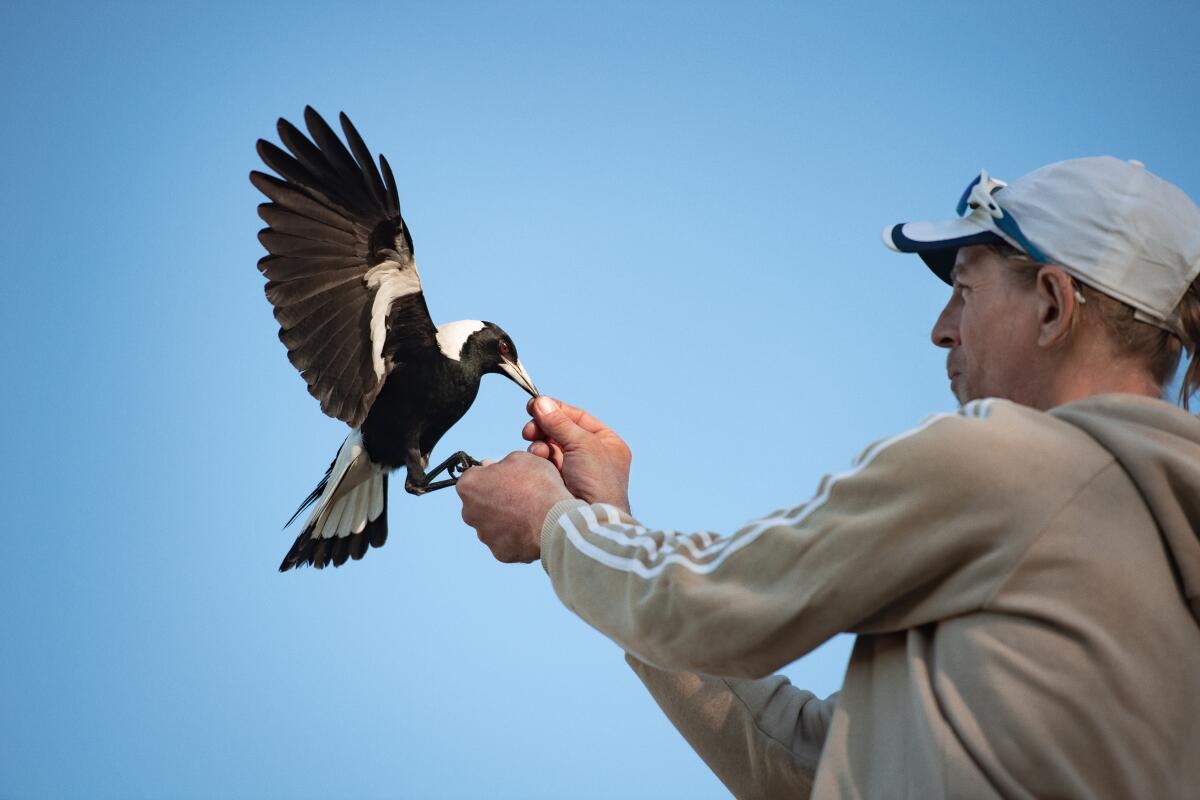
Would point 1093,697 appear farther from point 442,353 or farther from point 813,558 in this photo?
point 442,353

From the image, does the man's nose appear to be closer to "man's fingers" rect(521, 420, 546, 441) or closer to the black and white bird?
"man's fingers" rect(521, 420, 546, 441)

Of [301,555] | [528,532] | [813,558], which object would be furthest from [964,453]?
[301,555]

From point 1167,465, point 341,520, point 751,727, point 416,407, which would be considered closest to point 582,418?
point 751,727

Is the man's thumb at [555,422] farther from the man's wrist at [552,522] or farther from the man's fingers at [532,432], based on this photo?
the man's wrist at [552,522]

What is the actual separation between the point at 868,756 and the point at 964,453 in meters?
0.22

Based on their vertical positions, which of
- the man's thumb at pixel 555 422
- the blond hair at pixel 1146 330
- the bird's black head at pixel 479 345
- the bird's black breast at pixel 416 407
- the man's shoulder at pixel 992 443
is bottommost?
the man's shoulder at pixel 992 443

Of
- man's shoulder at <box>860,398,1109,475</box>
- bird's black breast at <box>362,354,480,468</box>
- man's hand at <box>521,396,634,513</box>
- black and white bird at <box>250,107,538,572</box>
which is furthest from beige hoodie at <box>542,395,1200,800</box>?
bird's black breast at <box>362,354,480,468</box>

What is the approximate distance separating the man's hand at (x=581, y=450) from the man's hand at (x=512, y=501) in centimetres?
9

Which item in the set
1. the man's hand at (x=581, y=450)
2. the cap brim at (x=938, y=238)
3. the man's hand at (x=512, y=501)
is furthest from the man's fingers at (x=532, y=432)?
the cap brim at (x=938, y=238)

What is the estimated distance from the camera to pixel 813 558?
0.82m

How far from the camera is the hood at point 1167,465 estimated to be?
0.80 metres

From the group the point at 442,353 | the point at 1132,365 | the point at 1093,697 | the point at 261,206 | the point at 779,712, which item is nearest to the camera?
the point at 1093,697

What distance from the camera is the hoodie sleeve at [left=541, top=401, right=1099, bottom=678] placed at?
2.59ft

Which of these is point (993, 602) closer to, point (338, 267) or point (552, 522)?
point (552, 522)
